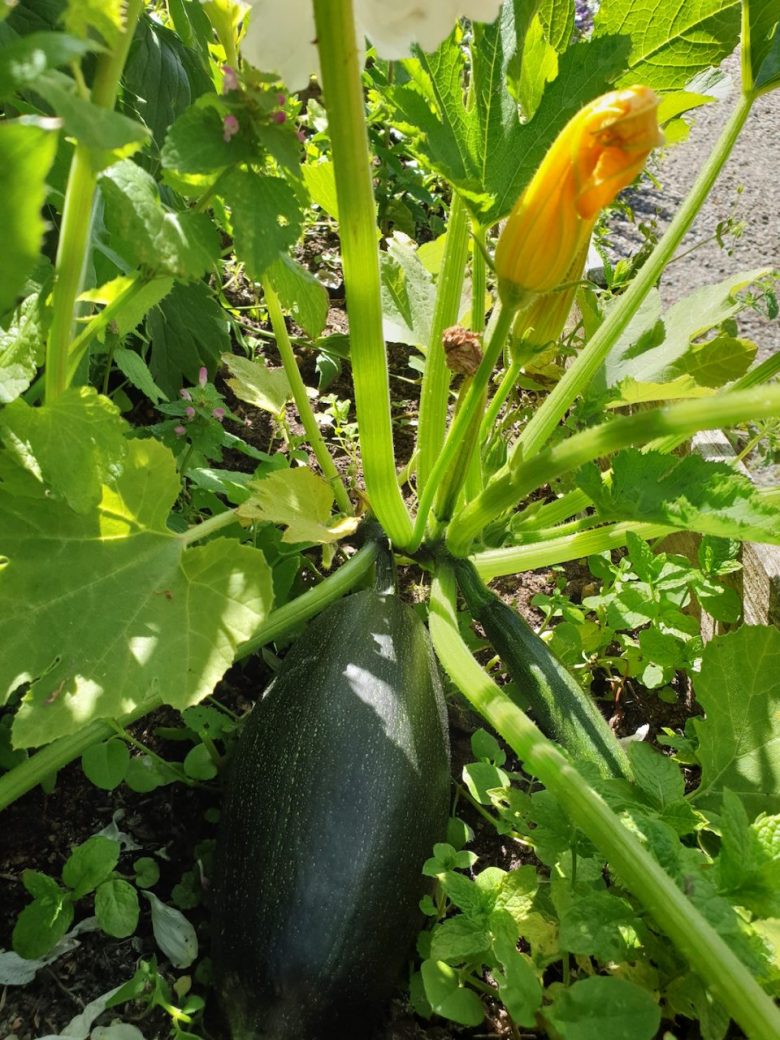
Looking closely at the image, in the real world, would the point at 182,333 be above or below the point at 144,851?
above

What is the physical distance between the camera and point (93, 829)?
127 cm

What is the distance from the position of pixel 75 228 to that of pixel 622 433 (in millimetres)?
587

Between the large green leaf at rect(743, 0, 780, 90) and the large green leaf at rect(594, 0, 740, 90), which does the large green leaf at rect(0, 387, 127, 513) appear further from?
the large green leaf at rect(743, 0, 780, 90)

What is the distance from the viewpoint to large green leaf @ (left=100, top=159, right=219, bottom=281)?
0.84 meters

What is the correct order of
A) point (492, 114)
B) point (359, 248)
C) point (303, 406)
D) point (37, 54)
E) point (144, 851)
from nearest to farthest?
point (37, 54) → point (359, 248) → point (492, 114) → point (144, 851) → point (303, 406)

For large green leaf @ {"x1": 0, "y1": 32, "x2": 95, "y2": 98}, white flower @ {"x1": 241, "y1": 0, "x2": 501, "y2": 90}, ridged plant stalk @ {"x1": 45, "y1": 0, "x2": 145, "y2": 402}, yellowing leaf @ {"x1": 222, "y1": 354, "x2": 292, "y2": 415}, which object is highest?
white flower @ {"x1": 241, "y1": 0, "x2": 501, "y2": 90}

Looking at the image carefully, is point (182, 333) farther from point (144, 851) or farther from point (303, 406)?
point (144, 851)

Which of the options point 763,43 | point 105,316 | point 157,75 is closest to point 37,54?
point 105,316

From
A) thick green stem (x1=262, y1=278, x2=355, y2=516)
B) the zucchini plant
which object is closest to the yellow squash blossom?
the zucchini plant

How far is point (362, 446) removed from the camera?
1.35 meters

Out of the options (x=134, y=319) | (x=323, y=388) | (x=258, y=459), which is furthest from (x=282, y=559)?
(x=323, y=388)

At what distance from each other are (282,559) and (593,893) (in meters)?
0.73

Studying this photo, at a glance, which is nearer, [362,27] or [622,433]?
[362,27]

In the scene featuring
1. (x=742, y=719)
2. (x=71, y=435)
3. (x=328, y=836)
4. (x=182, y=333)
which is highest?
(x=71, y=435)
